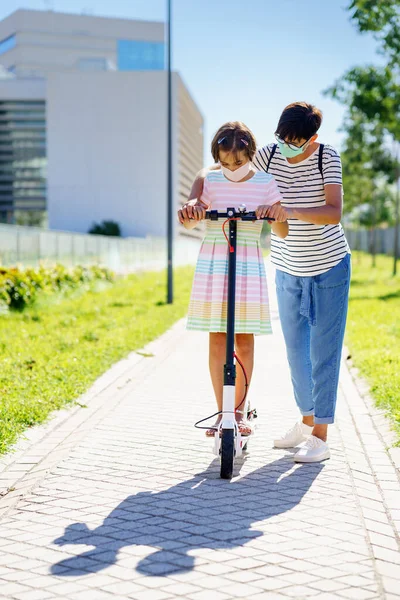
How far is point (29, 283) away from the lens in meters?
16.8

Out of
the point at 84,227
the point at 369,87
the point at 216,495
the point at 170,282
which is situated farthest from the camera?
the point at 84,227

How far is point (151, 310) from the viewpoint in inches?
663

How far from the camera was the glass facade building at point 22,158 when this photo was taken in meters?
117

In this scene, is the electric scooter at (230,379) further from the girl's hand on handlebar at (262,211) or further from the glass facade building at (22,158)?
the glass facade building at (22,158)

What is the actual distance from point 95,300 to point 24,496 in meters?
14.7

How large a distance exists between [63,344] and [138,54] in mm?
136813

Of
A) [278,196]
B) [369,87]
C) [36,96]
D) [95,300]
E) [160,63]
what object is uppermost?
[160,63]

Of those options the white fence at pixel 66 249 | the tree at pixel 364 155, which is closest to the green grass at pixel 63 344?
the white fence at pixel 66 249

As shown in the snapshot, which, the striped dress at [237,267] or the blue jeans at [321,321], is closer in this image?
the striped dress at [237,267]

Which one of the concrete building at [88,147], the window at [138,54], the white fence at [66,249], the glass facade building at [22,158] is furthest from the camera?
the window at [138,54]

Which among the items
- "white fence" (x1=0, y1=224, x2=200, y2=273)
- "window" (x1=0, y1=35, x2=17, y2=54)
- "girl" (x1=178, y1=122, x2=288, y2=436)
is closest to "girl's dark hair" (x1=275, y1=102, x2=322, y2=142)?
"girl" (x1=178, y1=122, x2=288, y2=436)

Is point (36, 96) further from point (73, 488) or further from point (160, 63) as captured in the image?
point (73, 488)

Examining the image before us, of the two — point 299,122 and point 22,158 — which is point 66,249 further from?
point 22,158

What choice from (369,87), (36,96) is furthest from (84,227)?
(369,87)
